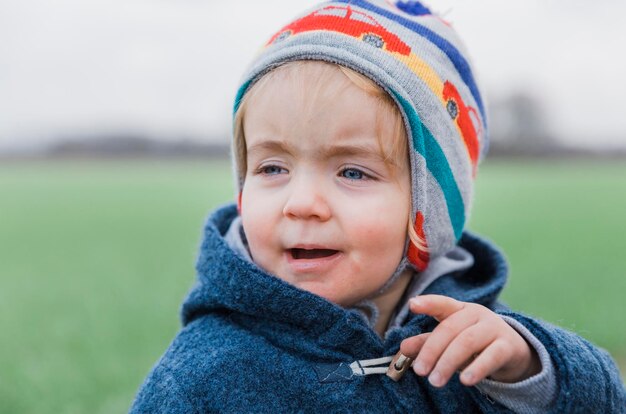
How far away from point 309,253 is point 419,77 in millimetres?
514

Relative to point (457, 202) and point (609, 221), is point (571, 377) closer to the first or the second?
point (457, 202)

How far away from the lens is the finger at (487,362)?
1.51 meters

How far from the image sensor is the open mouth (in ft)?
5.88

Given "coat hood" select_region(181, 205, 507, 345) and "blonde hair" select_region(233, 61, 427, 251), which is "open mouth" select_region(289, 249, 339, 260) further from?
"blonde hair" select_region(233, 61, 427, 251)

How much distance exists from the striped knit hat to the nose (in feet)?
0.86

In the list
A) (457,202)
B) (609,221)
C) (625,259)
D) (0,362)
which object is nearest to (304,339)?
(457,202)

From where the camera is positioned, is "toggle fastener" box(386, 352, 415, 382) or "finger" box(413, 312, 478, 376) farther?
"toggle fastener" box(386, 352, 415, 382)

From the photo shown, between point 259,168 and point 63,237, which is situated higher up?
point 259,168

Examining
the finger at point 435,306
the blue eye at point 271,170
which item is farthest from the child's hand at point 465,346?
the blue eye at point 271,170

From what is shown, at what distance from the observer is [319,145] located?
5.72 ft

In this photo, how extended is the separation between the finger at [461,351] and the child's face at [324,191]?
331mm

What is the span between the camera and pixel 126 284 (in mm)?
5383

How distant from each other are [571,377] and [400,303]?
0.54 metres

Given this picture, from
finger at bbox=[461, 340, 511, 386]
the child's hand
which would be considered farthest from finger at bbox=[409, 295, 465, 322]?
finger at bbox=[461, 340, 511, 386]
